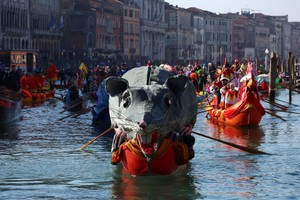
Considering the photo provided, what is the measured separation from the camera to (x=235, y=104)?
2772 centimetres

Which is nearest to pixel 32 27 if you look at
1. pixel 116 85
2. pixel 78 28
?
pixel 78 28

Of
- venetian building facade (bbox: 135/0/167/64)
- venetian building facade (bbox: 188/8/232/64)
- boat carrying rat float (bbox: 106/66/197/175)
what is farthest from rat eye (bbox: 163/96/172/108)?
venetian building facade (bbox: 188/8/232/64)

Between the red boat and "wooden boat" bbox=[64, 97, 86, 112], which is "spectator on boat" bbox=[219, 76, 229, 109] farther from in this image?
the red boat

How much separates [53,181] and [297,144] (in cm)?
833

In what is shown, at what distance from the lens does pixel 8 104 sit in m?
28.0

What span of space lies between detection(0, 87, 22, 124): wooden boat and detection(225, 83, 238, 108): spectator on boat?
21.8 feet

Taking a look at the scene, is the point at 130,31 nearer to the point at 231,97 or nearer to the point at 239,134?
the point at 231,97

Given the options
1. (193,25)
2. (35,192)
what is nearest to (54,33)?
(193,25)

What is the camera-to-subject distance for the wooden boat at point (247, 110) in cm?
2650

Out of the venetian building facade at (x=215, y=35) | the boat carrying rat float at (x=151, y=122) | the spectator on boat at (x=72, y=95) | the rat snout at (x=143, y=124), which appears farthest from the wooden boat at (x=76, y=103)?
the venetian building facade at (x=215, y=35)

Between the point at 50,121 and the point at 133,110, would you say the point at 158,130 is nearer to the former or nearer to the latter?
the point at 133,110

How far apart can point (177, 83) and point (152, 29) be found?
127 m

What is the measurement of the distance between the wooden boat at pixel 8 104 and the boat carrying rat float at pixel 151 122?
472 inches

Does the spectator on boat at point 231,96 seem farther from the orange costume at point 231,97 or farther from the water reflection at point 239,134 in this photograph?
the water reflection at point 239,134
